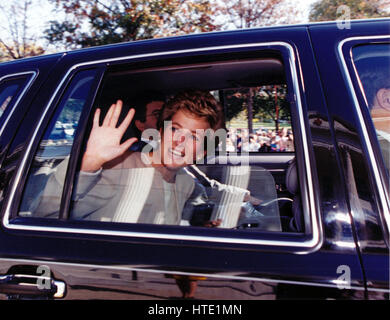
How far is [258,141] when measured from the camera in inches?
154

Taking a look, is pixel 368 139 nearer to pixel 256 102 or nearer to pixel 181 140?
pixel 181 140

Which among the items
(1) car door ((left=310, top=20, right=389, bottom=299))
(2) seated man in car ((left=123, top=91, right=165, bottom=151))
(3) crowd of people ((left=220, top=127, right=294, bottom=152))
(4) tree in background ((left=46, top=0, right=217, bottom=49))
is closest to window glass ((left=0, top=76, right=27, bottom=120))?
(2) seated man in car ((left=123, top=91, right=165, bottom=151))

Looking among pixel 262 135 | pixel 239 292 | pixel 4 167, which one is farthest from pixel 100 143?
pixel 262 135

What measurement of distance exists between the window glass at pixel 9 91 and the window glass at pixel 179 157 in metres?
0.39

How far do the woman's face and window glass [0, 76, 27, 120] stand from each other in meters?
0.75

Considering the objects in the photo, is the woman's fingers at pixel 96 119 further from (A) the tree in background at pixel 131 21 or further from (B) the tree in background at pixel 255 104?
(A) the tree in background at pixel 131 21

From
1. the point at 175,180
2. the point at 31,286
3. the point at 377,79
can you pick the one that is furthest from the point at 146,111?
the point at 377,79

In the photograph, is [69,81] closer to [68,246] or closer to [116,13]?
[68,246]

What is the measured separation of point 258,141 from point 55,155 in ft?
8.70

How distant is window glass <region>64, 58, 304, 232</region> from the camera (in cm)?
154

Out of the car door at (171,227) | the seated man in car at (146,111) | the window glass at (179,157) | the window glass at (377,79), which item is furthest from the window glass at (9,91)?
the window glass at (377,79)

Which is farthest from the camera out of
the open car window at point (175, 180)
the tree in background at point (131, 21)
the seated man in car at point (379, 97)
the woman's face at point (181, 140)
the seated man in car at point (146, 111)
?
the tree in background at point (131, 21)

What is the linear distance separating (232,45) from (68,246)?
40.6 inches

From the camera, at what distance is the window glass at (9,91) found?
5.47 ft
